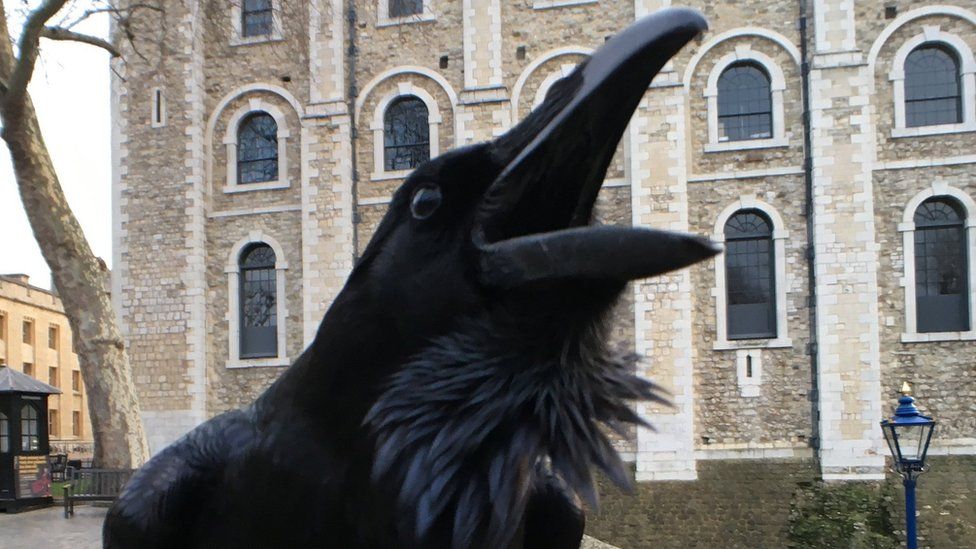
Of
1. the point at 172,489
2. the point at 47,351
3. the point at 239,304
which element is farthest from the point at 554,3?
the point at 47,351

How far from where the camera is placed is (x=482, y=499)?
3.99 ft

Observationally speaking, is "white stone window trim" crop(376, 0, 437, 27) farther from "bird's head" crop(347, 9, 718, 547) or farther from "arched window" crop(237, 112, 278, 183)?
"bird's head" crop(347, 9, 718, 547)

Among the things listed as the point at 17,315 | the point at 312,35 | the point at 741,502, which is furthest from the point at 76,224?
the point at 17,315

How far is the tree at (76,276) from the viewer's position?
33.8 ft

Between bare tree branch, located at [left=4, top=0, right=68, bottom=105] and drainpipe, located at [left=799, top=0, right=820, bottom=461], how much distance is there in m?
12.9

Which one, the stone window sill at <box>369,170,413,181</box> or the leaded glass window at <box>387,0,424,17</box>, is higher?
the leaded glass window at <box>387,0,424,17</box>

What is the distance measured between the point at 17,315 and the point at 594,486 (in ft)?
159

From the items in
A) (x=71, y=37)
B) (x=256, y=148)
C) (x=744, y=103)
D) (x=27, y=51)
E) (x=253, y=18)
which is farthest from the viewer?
(x=253, y=18)

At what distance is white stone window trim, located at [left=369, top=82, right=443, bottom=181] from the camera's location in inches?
689

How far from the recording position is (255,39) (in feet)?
60.1

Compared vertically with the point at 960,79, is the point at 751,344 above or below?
below

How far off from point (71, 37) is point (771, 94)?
1249 centimetres

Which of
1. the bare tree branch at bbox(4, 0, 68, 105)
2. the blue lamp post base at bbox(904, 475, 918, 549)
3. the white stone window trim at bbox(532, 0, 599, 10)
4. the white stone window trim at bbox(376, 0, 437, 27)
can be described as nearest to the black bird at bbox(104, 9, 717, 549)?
the blue lamp post base at bbox(904, 475, 918, 549)

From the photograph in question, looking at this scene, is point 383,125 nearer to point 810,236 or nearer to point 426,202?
point 810,236
